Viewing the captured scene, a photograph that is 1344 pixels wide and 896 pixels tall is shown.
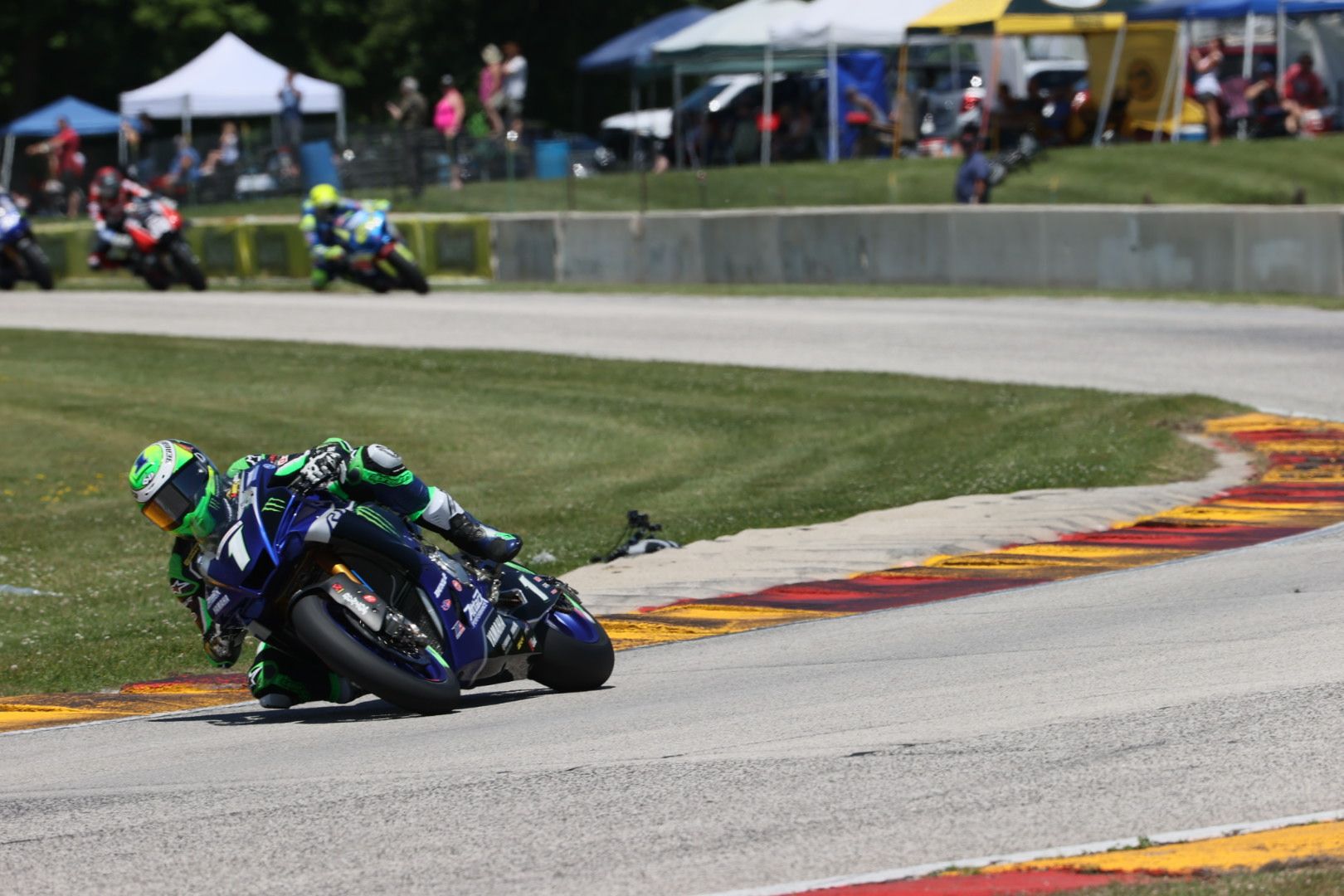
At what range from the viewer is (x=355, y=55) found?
2168 inches

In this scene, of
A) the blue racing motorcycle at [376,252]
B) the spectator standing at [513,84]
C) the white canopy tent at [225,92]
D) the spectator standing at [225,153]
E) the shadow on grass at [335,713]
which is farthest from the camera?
the white canopy tent at [225,92]

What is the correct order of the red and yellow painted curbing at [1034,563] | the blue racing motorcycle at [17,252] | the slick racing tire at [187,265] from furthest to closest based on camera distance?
the blue racing motorcycle at [17,252] → the slick racing tire at [187,265] → the red and yellow painted curbing at [1034,563]

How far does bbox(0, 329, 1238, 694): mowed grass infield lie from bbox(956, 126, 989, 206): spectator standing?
996 cm

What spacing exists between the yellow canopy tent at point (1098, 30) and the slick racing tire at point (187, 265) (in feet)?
37.6

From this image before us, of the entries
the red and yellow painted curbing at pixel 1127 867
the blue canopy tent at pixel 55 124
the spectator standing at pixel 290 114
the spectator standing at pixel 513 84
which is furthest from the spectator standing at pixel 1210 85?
the red and yellow painted curbing at pixel 1127 867

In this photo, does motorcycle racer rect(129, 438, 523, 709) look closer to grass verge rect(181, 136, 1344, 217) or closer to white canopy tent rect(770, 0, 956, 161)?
grass verge rect(181, 136, 1344, 217)

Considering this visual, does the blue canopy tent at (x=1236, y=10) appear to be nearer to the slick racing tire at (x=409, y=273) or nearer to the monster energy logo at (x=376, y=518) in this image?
the slick racing tire at (x=409, y=273)

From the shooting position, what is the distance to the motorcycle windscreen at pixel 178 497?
286 inches

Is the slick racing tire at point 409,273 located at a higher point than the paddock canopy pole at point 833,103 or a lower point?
lower

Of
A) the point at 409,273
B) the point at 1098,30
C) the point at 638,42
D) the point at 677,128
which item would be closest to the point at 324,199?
the point at 409,273

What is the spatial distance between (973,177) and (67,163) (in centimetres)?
2069

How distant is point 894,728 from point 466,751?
53.1 inches

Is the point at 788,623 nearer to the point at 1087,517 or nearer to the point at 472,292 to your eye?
the point at 1087,517

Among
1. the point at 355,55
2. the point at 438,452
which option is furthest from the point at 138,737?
the point at 355,55
